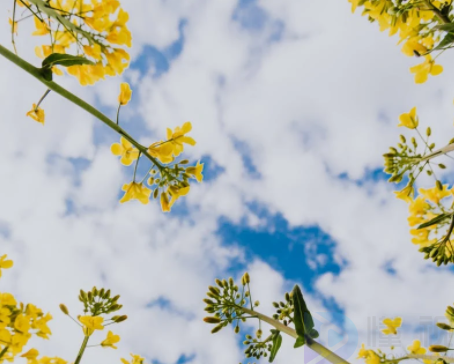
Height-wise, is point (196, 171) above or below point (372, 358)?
above

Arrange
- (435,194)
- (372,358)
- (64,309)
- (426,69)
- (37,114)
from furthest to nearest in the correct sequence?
(435,194)
(64,309)
(426,69)
(372,358)
(37,114)

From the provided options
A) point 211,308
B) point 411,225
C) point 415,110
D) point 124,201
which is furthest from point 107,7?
point 411,225

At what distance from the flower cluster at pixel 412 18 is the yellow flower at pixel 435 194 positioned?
1069mm

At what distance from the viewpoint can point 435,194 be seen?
11.0 ft

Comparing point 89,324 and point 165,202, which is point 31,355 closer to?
point 89,324

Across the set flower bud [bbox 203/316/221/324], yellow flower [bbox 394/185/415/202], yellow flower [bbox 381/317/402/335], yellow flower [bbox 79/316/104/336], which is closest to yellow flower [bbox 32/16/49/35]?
yellow flower [bbox 79/316/104/336]

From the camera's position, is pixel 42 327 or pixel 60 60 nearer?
pixel 60 60

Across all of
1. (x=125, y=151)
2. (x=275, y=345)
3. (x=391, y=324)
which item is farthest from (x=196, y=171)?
(x=391, y=324)

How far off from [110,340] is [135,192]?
1701 millimetres

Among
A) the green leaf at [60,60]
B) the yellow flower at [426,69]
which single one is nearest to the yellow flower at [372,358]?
the yellow flower at [426,69]

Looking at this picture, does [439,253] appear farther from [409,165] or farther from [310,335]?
[310,335]

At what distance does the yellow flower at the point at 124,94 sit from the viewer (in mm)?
2447

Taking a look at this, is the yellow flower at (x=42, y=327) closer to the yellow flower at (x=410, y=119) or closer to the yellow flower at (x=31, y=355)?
the yellow flower at (x=31, y=355)

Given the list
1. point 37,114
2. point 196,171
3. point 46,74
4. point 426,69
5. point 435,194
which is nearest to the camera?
point 46,74
